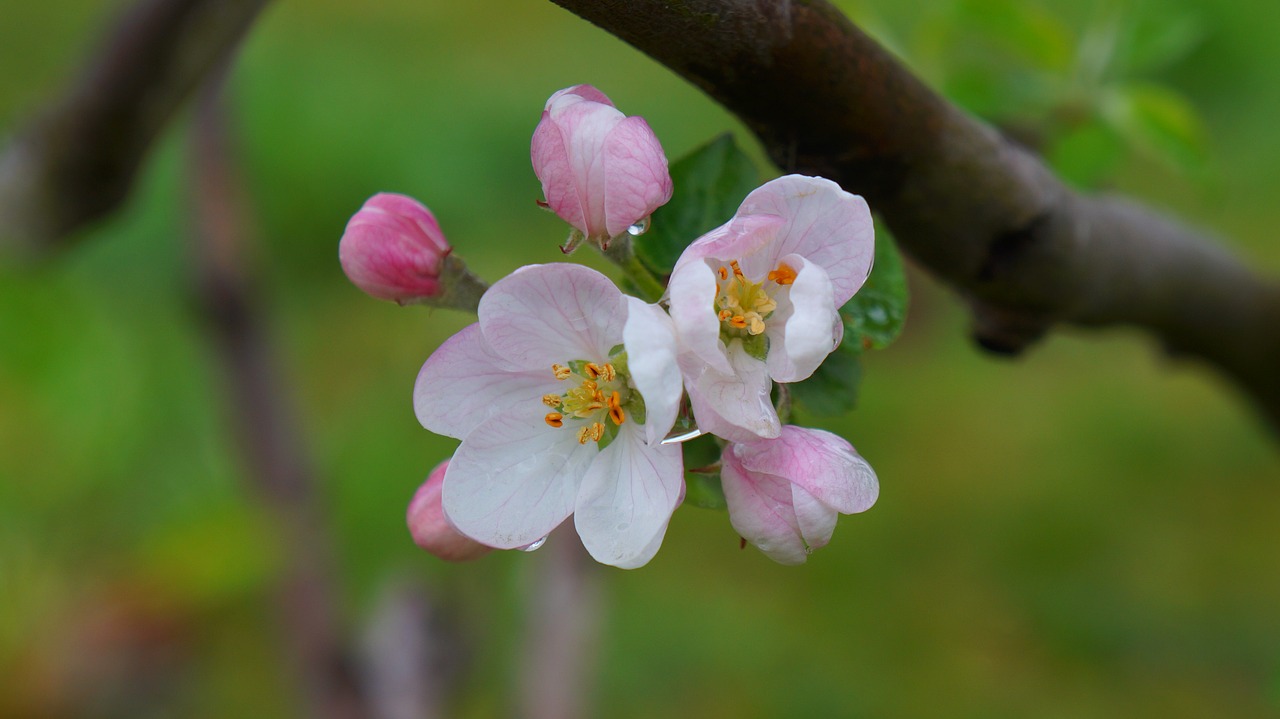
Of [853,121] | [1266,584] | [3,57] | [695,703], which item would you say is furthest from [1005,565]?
[3,57]

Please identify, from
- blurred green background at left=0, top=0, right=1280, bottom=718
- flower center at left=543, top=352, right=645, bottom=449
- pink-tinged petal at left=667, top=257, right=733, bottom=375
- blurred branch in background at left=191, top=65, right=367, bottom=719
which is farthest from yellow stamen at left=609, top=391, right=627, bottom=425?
blurred green background at left=0, top=0, right=1280, bottom=718

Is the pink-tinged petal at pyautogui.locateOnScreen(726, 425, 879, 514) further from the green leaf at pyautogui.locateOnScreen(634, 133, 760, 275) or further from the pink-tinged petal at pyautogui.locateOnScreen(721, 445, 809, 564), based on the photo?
the green leaf at pyautogui.locateOnScreen(634, 133, 760, 275)

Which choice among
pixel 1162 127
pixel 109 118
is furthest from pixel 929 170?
pixel 109 118

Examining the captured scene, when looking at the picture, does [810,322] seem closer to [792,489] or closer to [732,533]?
[792,489]

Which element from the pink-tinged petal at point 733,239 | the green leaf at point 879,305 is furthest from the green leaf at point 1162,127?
the pink-tinged petal at point 733,239

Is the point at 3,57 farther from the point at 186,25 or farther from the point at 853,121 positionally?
the point at 853,121
